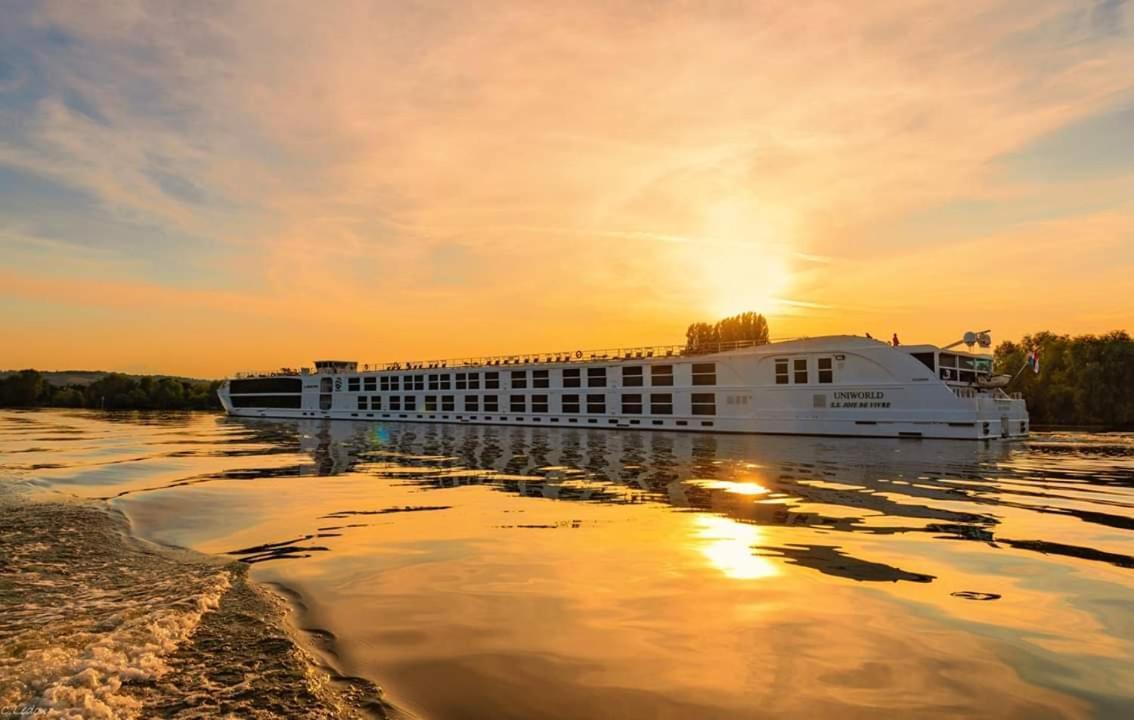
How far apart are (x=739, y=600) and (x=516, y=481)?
17218mm

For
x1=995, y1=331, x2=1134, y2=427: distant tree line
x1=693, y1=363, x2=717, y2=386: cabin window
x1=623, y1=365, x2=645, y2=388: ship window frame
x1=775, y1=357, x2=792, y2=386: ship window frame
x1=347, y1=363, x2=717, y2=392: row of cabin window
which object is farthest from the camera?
x1=995, y1=331, x2=1134, y2=427: distant tree line

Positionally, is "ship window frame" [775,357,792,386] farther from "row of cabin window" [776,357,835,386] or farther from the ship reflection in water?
the ship reflection in water

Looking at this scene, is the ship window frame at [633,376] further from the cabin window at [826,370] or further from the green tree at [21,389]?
the green tree at [21,389]

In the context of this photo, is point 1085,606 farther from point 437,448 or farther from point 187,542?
point 437,448

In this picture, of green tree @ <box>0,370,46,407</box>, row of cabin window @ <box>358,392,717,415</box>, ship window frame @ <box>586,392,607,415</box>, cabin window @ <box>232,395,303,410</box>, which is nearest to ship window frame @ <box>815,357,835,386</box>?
row of cabin window @ <box>358,392,717,415</box>

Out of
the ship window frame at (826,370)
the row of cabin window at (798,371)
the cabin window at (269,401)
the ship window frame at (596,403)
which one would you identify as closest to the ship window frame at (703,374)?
the row of cabin window at (798,371)

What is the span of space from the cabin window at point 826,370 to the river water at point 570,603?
32576 mm

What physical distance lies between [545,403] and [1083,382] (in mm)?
69308

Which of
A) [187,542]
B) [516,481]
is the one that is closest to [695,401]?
[516,481]

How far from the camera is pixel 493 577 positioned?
1180cm

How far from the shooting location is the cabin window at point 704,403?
210ft

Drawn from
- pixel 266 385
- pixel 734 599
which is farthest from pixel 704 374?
pixel 266 385

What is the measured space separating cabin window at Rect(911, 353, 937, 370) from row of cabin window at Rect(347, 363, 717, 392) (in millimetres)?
17684

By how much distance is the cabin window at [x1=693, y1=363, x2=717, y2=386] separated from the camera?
211 ft
